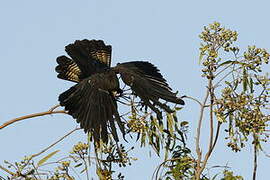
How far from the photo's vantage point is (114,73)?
4.89 meters

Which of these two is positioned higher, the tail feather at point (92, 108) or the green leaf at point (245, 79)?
the green leaf at point (245, 79)

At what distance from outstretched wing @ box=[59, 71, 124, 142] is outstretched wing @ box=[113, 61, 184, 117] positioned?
0.39ft

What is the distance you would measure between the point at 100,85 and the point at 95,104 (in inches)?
13.2

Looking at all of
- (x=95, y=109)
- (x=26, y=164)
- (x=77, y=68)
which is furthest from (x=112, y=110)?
(x=77, y=68)

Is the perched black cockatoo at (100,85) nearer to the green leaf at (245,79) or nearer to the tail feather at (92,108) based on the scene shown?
the tail feather at (92,108)

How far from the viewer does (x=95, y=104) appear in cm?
432

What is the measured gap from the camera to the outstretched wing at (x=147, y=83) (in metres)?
4.37

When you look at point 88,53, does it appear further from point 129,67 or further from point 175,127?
point 175,127

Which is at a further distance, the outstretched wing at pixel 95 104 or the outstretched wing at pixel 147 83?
the outstretched wing at pixel 147 83

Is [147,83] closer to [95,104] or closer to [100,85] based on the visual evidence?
[100,85]

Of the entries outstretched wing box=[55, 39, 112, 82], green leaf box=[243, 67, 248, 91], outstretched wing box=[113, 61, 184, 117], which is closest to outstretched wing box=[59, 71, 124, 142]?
outstretched wing box=[113, 61, 184, 117]

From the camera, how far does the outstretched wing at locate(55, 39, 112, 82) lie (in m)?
5.13

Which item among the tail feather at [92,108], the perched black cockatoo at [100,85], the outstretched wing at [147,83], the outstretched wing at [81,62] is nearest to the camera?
the tail feather at [92,108]

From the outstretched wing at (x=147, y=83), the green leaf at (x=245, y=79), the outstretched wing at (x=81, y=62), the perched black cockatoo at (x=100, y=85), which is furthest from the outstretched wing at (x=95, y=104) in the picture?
the green leaf at (x=245, y=79)
